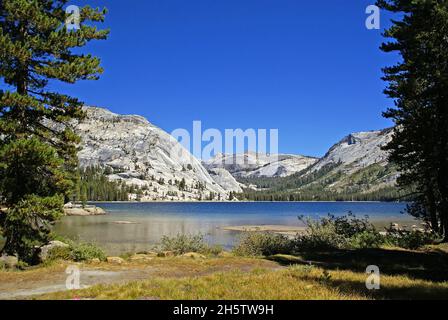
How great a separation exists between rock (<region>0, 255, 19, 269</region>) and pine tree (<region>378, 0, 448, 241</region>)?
22.3 meters

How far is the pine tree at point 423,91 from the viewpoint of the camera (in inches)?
834

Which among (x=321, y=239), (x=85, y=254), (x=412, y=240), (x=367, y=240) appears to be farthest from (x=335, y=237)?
(x=85, y=254)

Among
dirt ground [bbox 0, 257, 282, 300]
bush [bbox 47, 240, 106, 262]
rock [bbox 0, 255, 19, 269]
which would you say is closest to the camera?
dirt ground [bbox 0, 257, 282, 300]

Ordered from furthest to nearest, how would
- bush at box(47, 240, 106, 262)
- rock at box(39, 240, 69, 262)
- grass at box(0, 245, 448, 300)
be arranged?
1. bush at box(47, 240, 106, 262)
2. rock at box(39, 240, 69, 262)
3. grass at box(0, 245, 448, 300)

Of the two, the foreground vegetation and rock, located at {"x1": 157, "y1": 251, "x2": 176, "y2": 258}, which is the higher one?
the foreground vegetation

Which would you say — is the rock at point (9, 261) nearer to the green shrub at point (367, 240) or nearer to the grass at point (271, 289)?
the grass at point (271, 289)

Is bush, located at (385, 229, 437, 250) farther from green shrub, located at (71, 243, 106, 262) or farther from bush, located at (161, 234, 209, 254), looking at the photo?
green shrub, located at (71, 243, 106, 262)

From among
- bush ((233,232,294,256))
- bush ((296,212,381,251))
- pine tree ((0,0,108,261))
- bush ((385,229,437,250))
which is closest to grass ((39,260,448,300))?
pine tree ((0,0,108,261))

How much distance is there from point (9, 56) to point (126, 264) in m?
11.1

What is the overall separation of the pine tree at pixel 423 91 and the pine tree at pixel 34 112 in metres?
17.3

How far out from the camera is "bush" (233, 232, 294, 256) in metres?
25.1

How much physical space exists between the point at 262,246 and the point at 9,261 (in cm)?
1450

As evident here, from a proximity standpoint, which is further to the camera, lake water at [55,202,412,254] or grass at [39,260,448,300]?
lake water at [55,202,412,254]

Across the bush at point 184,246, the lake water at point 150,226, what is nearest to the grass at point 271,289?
the bush at point 184,246
